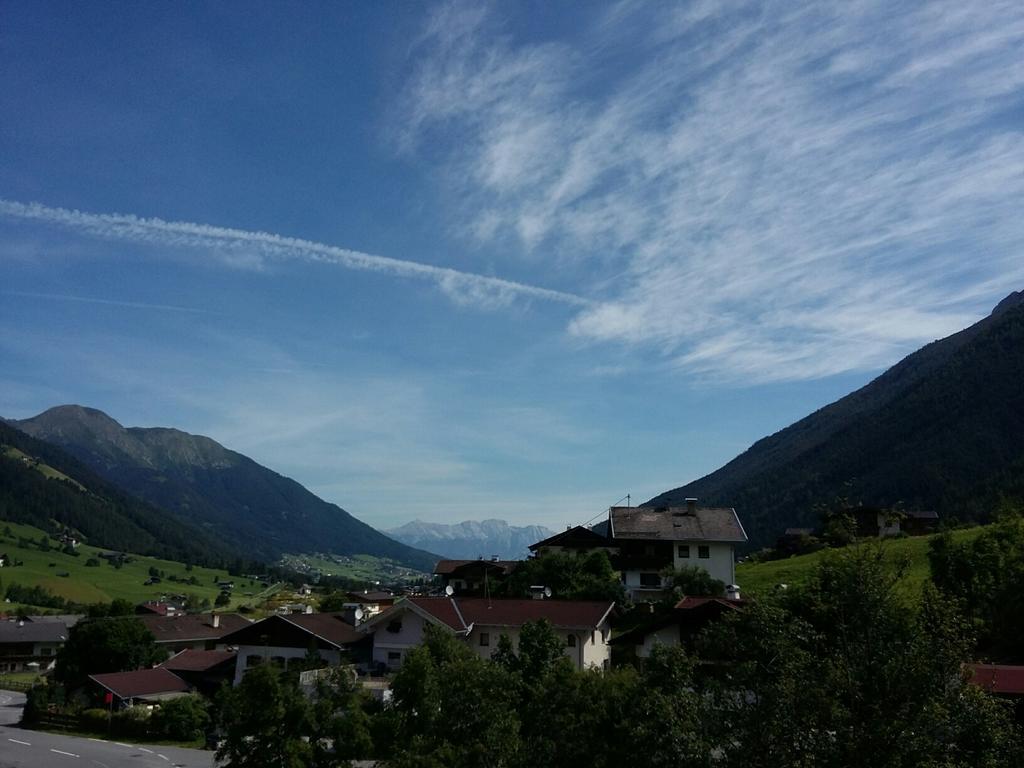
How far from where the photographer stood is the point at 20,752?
4281cm

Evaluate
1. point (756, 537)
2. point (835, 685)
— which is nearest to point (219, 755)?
point (835, 685)

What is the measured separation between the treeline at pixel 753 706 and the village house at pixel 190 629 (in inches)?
2617

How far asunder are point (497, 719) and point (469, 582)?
56918 millimetres

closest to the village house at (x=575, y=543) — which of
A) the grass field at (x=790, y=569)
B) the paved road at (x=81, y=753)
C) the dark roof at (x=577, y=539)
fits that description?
the dark roof at (x=577, y=539)

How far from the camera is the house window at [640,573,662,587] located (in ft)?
198

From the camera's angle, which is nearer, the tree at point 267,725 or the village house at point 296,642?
the tree at point 267,725

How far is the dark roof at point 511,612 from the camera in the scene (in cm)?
4425

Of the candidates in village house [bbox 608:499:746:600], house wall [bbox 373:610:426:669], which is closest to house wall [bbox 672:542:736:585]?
village house [bbox 608:499:746:600]

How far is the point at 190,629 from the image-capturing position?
8962 centimetres

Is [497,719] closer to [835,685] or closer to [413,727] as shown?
[413,727]

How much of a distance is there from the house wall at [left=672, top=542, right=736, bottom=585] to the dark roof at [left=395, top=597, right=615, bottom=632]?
15.9 metres

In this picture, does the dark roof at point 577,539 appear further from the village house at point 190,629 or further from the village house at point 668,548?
the village house at point 190,629

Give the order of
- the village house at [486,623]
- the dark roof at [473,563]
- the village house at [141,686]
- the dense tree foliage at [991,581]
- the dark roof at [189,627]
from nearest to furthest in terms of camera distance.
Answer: the dense tree foliage at [991,581] → the village house at [486,623] → the village house at [141,686] → the dark roof at [473,563] → the dark roof at [189,627]

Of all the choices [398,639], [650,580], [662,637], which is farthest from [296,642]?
[650,580]
